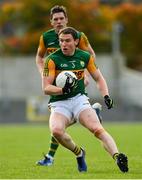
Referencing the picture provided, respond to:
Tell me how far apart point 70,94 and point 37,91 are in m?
32.2

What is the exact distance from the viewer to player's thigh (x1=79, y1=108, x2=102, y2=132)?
39.5 ft

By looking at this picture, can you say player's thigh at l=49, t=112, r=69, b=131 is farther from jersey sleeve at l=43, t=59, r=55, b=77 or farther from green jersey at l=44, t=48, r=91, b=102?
jersey sleeve at l=43, t=59, r=55, b=77

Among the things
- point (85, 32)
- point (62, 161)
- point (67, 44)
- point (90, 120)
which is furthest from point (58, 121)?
point (85, 32)

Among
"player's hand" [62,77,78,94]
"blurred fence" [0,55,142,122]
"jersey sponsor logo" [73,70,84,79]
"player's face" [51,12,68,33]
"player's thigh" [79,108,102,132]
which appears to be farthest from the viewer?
"blurred fence" [0,55,142,122]

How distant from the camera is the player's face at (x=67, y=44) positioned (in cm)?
1202

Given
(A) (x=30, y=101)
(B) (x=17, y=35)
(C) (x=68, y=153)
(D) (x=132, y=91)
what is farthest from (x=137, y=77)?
(C) (x=68, y=153)

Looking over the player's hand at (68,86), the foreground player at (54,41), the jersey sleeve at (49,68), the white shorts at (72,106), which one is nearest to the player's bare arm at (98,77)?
the white shorts at (72,106)

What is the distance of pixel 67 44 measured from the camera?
12.1m

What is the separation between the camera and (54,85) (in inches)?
483

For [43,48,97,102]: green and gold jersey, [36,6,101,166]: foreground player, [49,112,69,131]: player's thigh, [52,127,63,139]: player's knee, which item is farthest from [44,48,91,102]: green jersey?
[36,6,101,166]: foreground player

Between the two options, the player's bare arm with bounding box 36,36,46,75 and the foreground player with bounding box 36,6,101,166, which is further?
the player's bare arm with bounding box 36,36,46,75

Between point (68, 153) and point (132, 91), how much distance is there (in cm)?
2457

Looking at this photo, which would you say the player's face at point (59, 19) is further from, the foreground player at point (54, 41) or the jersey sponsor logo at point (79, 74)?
the jersey sponsor logo at point (79, 74)

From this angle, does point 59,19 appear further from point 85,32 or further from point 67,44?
point 85,32
